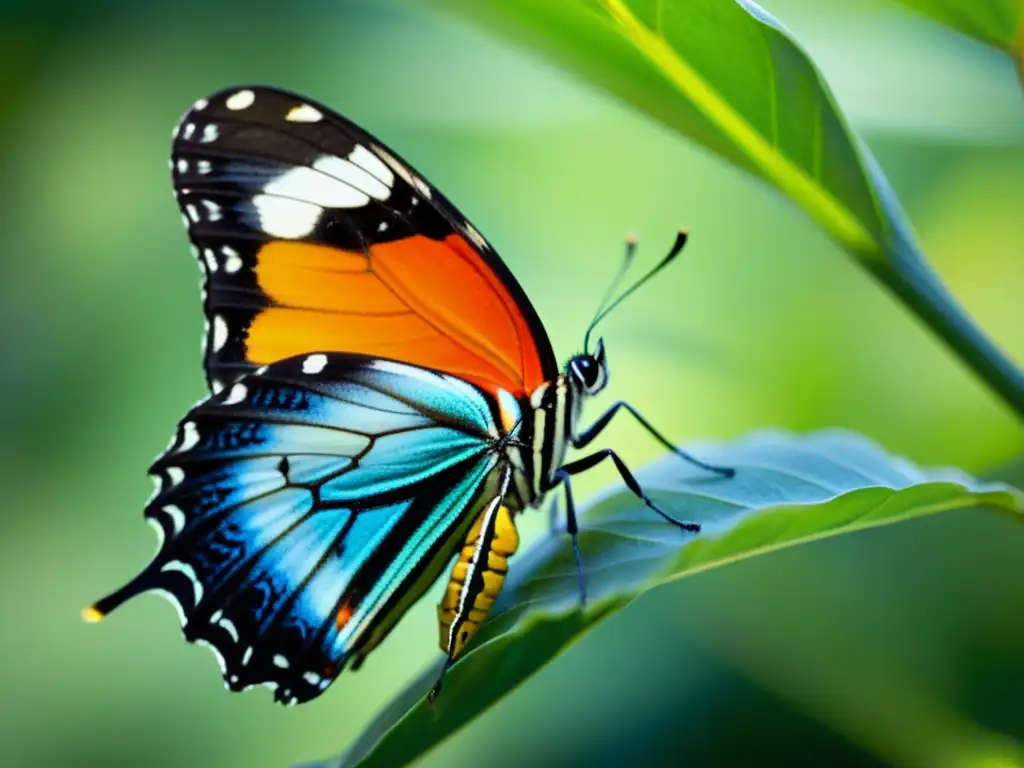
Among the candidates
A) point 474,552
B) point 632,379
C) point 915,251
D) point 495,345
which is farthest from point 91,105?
point 915,251

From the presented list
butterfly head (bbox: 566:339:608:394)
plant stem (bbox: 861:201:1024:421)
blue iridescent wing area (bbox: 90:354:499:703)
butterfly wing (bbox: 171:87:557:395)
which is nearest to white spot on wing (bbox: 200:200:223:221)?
butterfly wing (bbox: 171:87:557:395)

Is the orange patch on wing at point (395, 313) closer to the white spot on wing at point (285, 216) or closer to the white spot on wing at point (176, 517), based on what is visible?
the white spot on wing at point (285, 216)

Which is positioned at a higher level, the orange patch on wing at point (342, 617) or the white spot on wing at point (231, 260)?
the white spot on wing at point (231, 260)

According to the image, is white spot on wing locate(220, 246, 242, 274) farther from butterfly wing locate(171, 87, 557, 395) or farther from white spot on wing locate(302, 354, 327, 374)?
white spot on wing locate(302, 354, 327, 374)

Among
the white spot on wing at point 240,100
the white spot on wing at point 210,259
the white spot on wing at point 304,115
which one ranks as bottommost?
the white spot on wing at point 210,259

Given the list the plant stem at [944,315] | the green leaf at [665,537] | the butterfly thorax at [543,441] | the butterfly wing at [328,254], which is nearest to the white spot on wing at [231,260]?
the butterfly wing at [328,254]

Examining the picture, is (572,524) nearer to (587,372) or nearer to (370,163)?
(587,372)

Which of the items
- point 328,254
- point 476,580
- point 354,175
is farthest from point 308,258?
point 476,580

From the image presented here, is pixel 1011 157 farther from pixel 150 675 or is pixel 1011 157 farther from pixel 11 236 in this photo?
pixel 11 236
